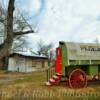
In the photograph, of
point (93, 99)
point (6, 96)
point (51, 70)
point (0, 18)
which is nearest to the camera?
point (93, 99)

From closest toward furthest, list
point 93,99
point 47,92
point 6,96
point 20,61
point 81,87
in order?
point 93,99
point 6,96
point 47,92
point 81,87
point 20,61

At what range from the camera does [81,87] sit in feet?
60.6

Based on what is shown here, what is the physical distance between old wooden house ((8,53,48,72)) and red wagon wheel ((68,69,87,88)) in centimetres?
3456

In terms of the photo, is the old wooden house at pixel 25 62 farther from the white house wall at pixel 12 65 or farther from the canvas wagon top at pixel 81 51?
the canvas wagon top at pixel 81 51

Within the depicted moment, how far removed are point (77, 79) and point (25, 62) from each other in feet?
116

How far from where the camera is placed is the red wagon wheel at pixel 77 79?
18.6 metres

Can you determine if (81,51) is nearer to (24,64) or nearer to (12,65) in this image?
(24,64)

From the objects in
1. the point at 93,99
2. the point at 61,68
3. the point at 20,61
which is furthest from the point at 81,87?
the point at 20,61

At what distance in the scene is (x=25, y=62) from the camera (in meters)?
53.3

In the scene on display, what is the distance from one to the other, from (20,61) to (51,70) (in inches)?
1197

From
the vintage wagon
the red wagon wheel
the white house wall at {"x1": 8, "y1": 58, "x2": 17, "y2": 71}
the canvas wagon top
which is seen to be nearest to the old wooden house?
the white house wall at {"x1": 8, "y1": 58, "x2": 17, "y2": 71}

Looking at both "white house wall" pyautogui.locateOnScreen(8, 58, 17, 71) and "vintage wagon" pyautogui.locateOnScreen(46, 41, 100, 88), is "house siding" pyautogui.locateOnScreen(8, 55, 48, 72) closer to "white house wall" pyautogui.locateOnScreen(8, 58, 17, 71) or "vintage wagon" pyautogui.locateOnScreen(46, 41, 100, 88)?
"white house wall" pyautogui.locateOnScreen(8, 58, 17, 71)

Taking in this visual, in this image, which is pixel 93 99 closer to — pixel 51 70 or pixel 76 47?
pixel 76 47

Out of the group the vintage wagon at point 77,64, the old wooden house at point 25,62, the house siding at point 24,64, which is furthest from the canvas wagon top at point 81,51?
the house siding at point 24,64
